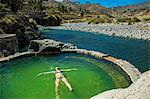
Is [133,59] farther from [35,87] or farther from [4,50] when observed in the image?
A: [35,87]

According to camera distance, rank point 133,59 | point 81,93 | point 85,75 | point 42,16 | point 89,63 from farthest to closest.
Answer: point 42,16, point 133,59, point 89,63, point 85,75, point 81,93

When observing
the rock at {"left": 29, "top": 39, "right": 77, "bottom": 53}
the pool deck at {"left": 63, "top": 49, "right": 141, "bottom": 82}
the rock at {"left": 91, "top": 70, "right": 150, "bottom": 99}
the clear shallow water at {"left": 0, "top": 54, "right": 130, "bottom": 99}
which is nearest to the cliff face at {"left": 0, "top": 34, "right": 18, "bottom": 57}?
the rock at {"left": 29, "top": 39, "right": 77, "bottom": 53}

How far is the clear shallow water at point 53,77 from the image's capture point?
44.4ft

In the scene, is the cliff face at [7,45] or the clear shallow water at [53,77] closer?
the clear shallow water at [53,77]

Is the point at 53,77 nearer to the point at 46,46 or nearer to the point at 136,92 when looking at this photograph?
Answer: the point at 46,46

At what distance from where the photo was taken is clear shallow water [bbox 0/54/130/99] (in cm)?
1353

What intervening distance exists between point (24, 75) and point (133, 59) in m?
13.2

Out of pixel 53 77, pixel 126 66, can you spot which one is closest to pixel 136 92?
pixel 53 77

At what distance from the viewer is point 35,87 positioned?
579 inches

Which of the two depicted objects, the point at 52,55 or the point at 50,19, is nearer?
the point at 52,55

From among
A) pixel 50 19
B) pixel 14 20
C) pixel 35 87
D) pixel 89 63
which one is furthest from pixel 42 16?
pixel 35 87

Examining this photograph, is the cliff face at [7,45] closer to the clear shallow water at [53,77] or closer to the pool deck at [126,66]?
the clear shallow water at [53,77]

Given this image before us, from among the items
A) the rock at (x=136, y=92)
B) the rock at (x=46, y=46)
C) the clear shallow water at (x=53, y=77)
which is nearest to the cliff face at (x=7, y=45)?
the rock at (x=46, y=46)

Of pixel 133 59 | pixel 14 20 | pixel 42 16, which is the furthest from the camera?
pixel 42 16
